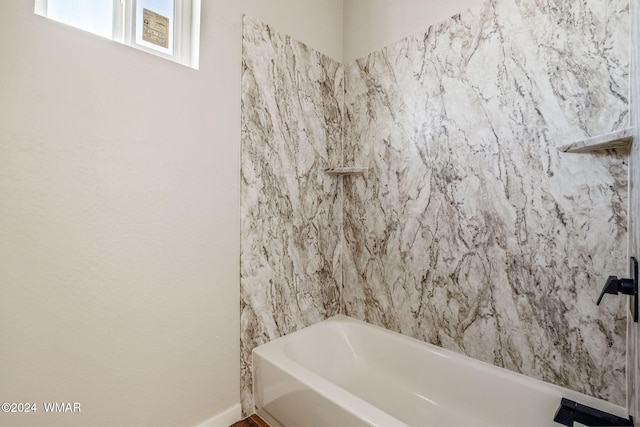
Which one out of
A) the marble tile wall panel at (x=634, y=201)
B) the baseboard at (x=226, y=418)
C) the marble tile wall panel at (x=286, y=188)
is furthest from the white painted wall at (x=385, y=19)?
the baseboard at (x=226, y=418)

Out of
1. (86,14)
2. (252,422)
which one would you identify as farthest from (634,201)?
(86,14)

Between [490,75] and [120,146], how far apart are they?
1.85 m

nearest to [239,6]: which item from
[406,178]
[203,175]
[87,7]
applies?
[87,7]

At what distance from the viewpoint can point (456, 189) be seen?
67.4 inches

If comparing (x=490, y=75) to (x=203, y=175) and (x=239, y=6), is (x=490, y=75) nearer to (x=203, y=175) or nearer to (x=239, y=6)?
(x=239, y=6)

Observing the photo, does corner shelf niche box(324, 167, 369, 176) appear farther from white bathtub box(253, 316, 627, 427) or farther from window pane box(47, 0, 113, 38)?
window pane box(47, 0, 113, 38)

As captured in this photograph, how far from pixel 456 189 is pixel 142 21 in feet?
6.05

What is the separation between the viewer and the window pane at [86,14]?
1.22 metres

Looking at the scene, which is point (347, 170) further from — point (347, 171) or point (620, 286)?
point (620, 286)

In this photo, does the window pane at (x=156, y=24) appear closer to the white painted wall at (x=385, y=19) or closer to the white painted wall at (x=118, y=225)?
the white painted wall at (x=118, y=225)

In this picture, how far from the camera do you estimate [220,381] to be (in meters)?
1.63

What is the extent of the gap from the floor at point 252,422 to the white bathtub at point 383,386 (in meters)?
0.03

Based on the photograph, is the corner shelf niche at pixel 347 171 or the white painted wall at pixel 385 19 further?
the corner shelf niche at pixel 347 171

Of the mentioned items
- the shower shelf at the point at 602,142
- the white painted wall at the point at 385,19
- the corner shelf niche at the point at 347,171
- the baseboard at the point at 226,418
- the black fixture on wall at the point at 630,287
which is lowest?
the baseboard at the point at 226,418
